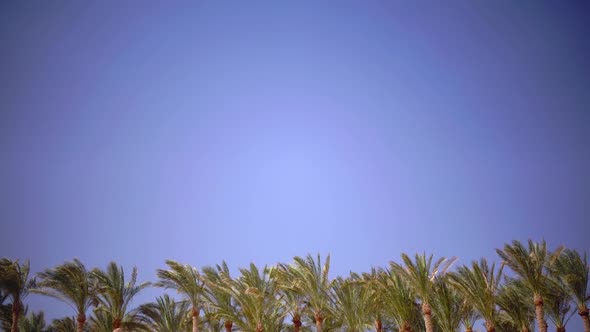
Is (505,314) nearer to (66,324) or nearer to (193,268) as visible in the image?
(193,268)

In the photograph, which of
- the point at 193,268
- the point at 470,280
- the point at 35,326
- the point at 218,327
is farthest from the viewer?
the point at 35,326

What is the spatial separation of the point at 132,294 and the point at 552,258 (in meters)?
30.7

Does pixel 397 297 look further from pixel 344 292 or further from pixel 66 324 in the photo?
pixel 66 324

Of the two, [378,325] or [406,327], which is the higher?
[378,325]

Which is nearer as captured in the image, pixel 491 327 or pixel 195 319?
pixel 491 327

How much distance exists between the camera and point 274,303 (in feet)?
99.8

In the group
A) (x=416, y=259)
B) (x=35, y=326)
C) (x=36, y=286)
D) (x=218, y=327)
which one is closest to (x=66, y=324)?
(x=35, y=326)

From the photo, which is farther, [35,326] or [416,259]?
[35,326]

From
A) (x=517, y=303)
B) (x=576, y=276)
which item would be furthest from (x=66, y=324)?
(x=576, y=276)

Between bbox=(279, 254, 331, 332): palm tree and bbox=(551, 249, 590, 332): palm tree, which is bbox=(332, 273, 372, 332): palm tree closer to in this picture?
bbox=(279, 254, 331, 332): palm tree

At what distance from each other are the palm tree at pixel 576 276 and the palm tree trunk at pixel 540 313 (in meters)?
2.45

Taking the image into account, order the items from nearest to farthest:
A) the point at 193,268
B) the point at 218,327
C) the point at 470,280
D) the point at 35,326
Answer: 1. the point at 470,280
2. the point at 193,268
3. the point at 218,327
4. the point at 35,326

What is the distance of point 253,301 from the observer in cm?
2936

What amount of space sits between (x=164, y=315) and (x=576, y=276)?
30.7m
